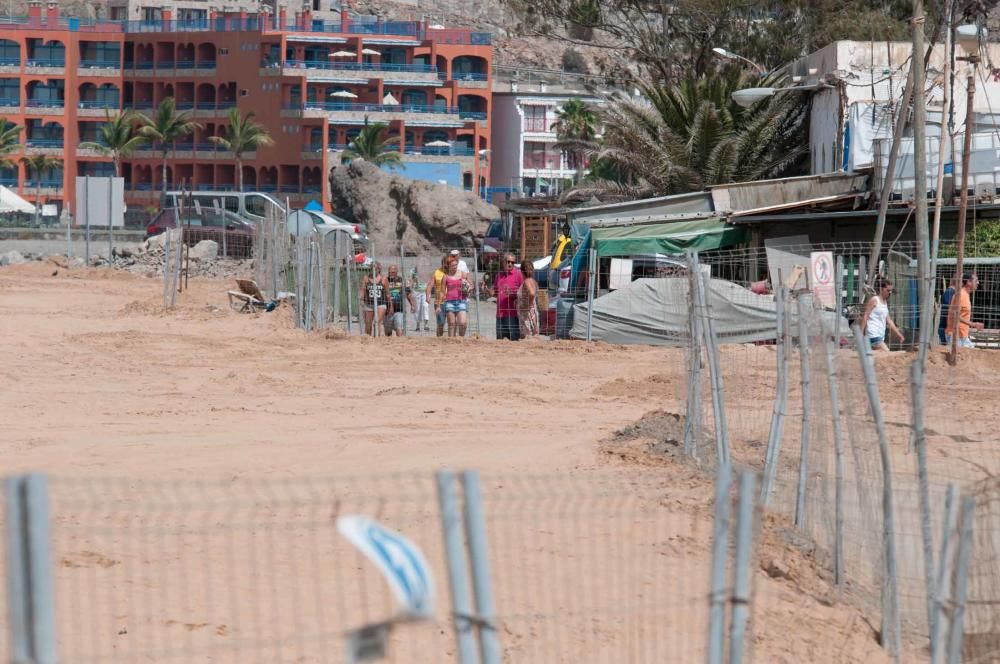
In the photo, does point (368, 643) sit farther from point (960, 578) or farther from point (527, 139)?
point (527, 139)

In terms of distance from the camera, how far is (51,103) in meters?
83.1

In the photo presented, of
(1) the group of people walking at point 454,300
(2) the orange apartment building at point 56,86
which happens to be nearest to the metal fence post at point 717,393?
(1) the group of people walking at point 454,300

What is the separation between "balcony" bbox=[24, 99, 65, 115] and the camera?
82438 mm

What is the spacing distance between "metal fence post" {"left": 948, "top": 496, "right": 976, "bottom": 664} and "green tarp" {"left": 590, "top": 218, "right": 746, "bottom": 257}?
19409 mm

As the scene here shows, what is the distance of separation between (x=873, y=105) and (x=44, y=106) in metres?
64.7

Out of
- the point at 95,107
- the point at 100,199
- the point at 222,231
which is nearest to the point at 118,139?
the point at 95,107

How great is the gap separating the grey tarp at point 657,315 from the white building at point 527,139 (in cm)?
7143

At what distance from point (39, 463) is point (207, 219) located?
3387 cm

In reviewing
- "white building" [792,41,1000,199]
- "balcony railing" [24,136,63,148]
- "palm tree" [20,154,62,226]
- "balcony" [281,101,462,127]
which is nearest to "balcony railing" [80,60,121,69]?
"balcony railing" [24,136,63,148]

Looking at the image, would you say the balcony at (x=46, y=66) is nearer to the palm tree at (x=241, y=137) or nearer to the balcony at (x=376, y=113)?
the palm tree at (x=241, y=137)

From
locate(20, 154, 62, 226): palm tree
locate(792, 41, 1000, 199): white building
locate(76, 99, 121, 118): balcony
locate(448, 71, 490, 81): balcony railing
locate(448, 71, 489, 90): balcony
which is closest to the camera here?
locate(792, 41, 1000, 199): white building

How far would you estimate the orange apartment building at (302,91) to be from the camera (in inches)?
3189

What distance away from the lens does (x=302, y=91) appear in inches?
3172

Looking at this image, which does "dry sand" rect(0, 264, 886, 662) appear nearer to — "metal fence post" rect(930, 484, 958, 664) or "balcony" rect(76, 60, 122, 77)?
"metal fence post" rect(930, 484, 958, 664)
